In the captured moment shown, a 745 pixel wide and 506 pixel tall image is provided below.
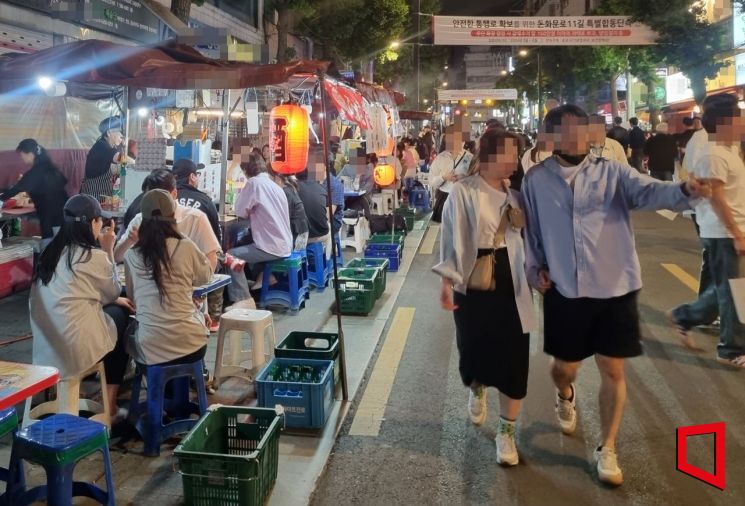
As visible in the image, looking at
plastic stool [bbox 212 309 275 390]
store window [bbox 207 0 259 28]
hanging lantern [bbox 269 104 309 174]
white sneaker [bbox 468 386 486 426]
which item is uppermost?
store window [bbox 207 0 259 28]

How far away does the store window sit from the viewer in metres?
19.4

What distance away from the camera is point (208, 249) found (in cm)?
567

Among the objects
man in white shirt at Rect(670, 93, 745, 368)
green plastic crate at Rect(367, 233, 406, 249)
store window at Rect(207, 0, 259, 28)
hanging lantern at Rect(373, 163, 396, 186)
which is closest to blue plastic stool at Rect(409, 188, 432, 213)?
hanging lantern at Rect(373, 163, 396, 186)

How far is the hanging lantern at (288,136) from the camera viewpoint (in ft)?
25.1

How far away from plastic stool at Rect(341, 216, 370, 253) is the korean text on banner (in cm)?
279

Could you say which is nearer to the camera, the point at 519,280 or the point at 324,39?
the point at 519,280

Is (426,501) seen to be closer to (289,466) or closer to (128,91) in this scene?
(289,466)

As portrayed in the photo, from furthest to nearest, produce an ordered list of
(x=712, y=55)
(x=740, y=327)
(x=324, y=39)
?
(x=324, y=39), (x=712, y=55), (x=740, y=327)

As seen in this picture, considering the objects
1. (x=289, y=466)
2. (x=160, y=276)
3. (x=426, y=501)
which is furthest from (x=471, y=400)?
(x=160, y=276)

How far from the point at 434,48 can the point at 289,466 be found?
47.3 m

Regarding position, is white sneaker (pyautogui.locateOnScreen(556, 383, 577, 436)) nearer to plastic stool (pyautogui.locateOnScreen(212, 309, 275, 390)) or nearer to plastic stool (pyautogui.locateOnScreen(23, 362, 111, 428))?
plastic stool (pyautogui.locateOnScreen(212, 309, 275, 390))

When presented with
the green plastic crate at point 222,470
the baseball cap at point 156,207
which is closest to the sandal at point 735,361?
the green plastic crate at point 222,470

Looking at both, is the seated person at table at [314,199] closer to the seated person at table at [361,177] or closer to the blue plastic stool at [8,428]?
the seated person at table at [361,177]

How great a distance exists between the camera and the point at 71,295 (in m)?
4.16
